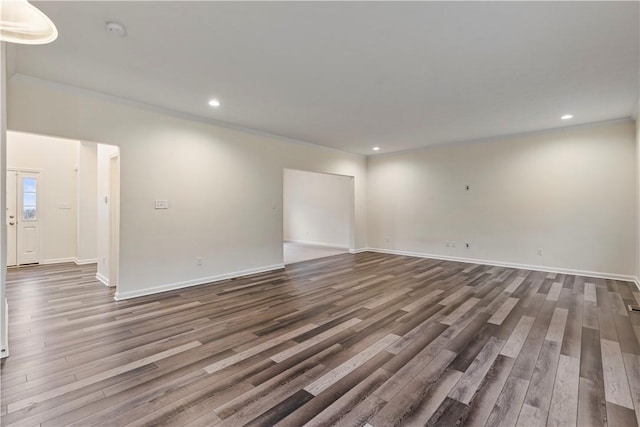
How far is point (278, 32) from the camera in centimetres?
244

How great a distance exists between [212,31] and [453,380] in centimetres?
338

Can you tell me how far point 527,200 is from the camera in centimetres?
578

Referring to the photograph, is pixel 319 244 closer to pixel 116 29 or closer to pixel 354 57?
pixel 354 57

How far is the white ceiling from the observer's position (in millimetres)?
2189

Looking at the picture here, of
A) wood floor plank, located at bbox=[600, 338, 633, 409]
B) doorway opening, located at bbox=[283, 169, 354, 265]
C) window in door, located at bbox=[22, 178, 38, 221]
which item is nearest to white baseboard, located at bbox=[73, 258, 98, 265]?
window in door, located at bbox=[22, 178, 38, 221]

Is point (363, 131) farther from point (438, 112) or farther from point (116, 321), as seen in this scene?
point (116, 321)

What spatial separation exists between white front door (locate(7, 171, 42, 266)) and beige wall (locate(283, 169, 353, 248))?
22.5 ft

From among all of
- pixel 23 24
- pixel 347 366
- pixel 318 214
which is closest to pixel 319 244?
pixel 318 214

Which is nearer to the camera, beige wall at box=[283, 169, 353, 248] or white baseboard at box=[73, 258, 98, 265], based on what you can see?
white baseboard at box=[73, 258, 98, 265]

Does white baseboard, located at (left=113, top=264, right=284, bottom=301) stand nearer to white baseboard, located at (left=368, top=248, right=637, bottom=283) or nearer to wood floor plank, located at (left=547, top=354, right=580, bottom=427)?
white baseboard, located at (left=368, top=248, right=637, bottom=283)

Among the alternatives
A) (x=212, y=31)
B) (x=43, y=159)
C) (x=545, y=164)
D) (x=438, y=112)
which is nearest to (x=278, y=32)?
(x=212, y=31)

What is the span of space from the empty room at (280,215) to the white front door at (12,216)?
0.04m

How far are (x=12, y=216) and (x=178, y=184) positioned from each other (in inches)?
182

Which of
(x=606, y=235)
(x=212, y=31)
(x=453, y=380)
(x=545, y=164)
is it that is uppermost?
(x=212, y=31)
